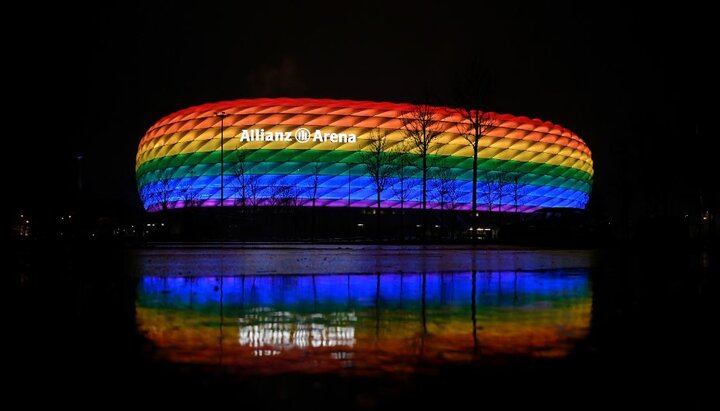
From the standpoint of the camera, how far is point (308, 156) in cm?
7062

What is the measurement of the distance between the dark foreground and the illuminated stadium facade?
56976 millimetres

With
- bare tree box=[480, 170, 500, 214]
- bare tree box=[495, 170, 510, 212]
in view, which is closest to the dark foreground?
bare tree box=[495, 170, 510, 212]

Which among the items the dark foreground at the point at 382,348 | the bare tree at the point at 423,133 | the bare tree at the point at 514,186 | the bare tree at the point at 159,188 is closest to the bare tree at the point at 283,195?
the bare tree at the point at 159,188

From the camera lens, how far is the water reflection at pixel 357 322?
4.43 m

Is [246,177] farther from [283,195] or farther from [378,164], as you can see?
[378,164]

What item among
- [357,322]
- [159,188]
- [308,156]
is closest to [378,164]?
[308,156]

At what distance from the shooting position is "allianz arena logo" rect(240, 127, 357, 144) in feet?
231

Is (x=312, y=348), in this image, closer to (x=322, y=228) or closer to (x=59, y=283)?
(x=59, y=283)

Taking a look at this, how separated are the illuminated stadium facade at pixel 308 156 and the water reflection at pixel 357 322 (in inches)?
2188

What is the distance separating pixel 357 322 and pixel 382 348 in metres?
1.25

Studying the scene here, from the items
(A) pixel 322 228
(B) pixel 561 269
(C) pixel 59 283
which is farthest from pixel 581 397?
(A) pixel 322 228

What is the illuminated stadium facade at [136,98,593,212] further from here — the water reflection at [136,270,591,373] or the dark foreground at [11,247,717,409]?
the dark foreground at [11,247,717,409]

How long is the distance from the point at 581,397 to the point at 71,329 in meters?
3.81

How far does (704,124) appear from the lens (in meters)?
43.2
